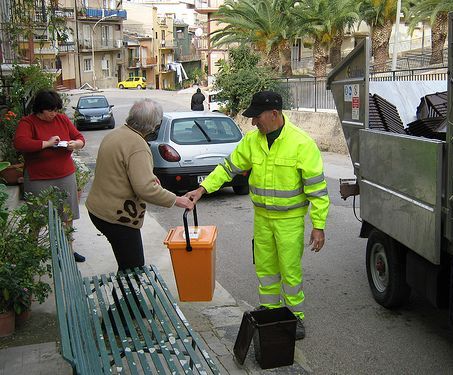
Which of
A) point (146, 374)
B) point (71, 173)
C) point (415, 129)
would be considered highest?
point (415, 129)

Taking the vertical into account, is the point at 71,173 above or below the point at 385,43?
below

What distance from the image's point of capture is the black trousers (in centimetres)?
437

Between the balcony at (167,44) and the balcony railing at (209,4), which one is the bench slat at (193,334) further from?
the balcony at (167,44)

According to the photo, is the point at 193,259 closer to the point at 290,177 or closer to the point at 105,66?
the point at 290,177

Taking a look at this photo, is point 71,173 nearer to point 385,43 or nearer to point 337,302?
point 337,302

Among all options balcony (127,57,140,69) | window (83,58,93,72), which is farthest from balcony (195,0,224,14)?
balcony (127,57,140,69)

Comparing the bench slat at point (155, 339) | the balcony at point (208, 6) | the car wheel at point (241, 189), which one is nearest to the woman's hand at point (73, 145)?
the bench slat at point (155, 339)

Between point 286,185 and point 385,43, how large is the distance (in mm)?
27792

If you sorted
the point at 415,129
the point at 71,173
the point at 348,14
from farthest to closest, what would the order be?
the point at 348,14 → the point at 71,173 → the point at 415,129

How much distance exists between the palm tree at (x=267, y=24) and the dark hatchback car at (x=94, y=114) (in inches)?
278

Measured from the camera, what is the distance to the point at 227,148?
34.8ft

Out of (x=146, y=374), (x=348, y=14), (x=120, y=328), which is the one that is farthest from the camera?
(x=348, y=14)

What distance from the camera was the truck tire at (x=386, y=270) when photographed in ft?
16.4

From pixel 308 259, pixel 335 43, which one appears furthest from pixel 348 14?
pixel 308 259
